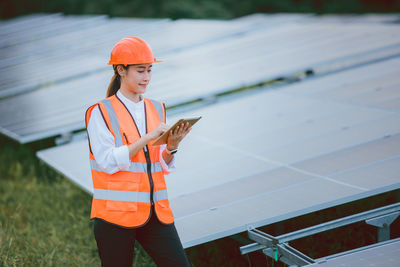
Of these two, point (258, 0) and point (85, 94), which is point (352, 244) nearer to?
point (85, 94)

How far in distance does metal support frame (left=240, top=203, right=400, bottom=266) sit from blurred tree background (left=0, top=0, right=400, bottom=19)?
28139 millimetres

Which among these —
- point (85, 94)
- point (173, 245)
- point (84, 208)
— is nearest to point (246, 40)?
point (85, 94)

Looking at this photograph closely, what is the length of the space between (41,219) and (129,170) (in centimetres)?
418

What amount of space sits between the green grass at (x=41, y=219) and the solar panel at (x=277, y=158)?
0.70 meters

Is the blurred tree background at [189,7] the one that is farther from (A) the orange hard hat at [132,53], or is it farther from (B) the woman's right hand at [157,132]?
(B) the woman's right hand at [157,132]

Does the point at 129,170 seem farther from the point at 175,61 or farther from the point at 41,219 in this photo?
the point at 175,61

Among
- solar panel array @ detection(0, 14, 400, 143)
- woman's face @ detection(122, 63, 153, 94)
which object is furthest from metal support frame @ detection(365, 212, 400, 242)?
solar panel array @ detection(0, 14, 400, 143)

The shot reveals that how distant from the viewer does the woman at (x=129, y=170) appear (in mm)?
3006

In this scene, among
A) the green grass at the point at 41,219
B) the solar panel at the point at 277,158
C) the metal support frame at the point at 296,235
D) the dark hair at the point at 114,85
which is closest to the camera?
the dark hair at the point at 114,85

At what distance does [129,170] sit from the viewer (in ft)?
10.1

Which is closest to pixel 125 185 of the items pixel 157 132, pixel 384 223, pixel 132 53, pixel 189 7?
pixel 157 132

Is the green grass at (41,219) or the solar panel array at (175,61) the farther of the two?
the solar panel array at (175,61)

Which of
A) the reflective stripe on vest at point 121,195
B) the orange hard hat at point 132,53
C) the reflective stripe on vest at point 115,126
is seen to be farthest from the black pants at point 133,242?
the orange hard hat at point 132,53

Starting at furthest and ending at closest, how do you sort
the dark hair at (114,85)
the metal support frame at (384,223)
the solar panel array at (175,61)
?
the solar panel array at (175,61), the metal support frame at (384,223), the dark hair at (114,85)
